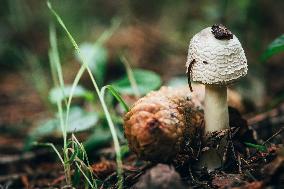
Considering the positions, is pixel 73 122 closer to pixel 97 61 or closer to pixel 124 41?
pixel 97 61

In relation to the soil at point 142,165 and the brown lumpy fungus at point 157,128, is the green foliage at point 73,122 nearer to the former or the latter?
the soil at point 142,165

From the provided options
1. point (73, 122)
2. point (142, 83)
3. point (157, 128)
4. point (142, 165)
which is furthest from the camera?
point (142, 83)

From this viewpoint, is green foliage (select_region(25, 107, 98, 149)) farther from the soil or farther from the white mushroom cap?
the white mushroom cap

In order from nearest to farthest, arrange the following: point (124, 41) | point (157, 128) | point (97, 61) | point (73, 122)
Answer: point (157, 128) < point (73, 122) < point (97, 61) < point (124, 41)

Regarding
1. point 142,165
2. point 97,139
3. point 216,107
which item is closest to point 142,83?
point 97,139

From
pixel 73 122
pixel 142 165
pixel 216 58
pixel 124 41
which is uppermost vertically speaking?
pixel 124 41

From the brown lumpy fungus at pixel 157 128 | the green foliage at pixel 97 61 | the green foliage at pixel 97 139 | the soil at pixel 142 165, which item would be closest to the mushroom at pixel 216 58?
the brown lumpy fungus at pixel 157 128

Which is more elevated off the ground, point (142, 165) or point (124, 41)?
point (124, 41)

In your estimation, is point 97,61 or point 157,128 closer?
point 157,128
